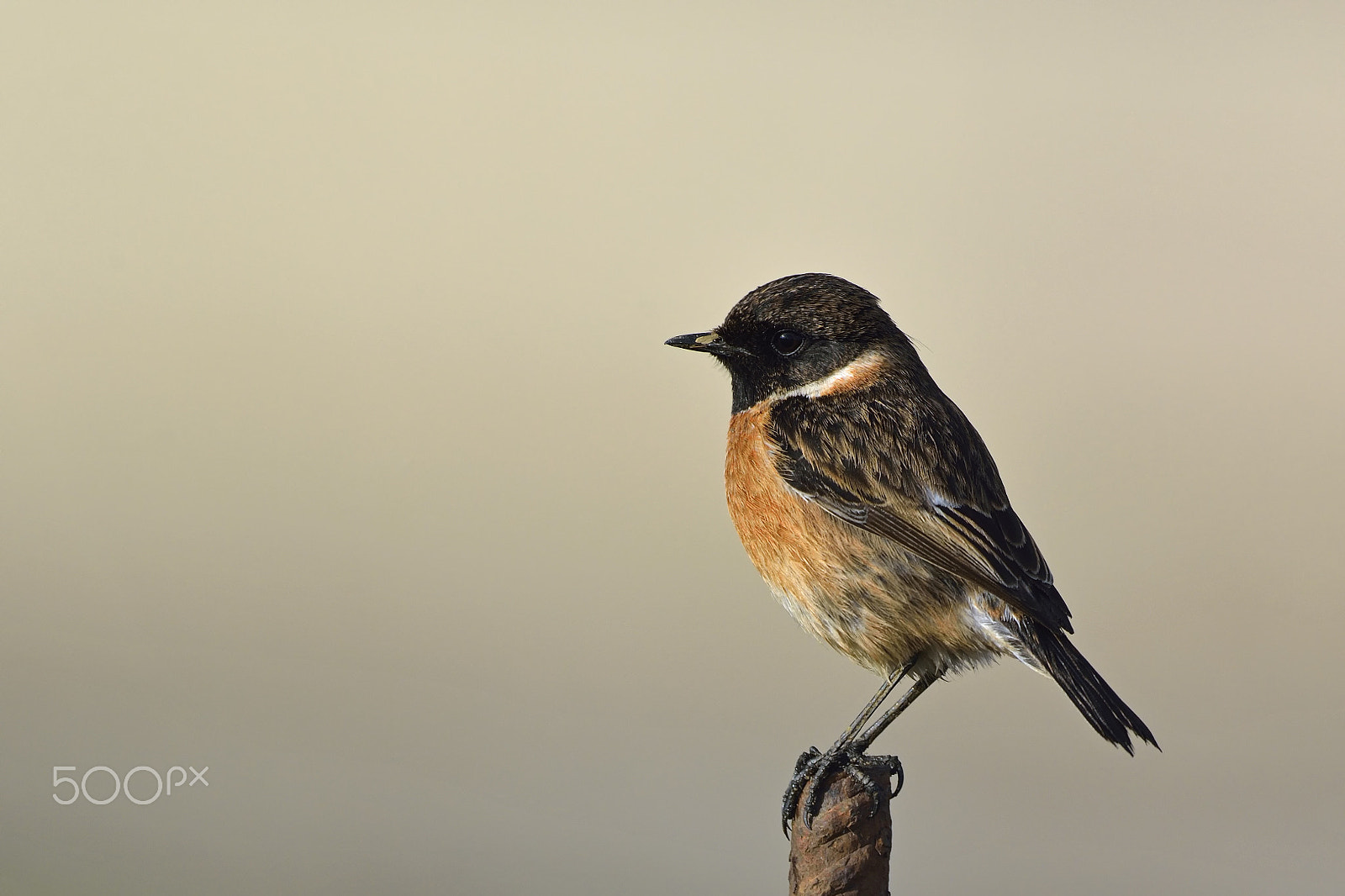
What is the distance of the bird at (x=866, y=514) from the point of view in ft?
12.3

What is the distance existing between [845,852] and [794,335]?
1889 millimetres

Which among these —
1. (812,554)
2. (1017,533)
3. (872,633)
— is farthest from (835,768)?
(1017,533)

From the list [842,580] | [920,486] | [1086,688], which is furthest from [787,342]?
[1086,688]

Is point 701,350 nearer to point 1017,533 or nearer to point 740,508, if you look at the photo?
point 740,508

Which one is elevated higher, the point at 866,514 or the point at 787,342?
the point at 787,342

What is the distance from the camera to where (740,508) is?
4.12m

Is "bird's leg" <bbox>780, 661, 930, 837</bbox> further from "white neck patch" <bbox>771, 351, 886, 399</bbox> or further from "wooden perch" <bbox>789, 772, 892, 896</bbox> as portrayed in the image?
"white neck patch" <bbox>771, 351, 886, 399</bbox>

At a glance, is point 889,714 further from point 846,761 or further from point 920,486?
point 920,486

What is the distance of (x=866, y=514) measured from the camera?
153 inches

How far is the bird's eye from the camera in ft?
14.0

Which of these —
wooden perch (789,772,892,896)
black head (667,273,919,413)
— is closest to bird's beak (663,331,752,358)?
black head (667,273,919,413)

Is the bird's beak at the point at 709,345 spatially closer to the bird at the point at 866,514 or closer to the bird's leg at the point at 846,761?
the bird at the point at 866,514

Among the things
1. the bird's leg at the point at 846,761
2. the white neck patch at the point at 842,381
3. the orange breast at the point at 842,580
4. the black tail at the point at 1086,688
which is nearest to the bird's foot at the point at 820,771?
the bird's leg at the point at 846,761

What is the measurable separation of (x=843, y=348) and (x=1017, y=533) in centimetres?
93
